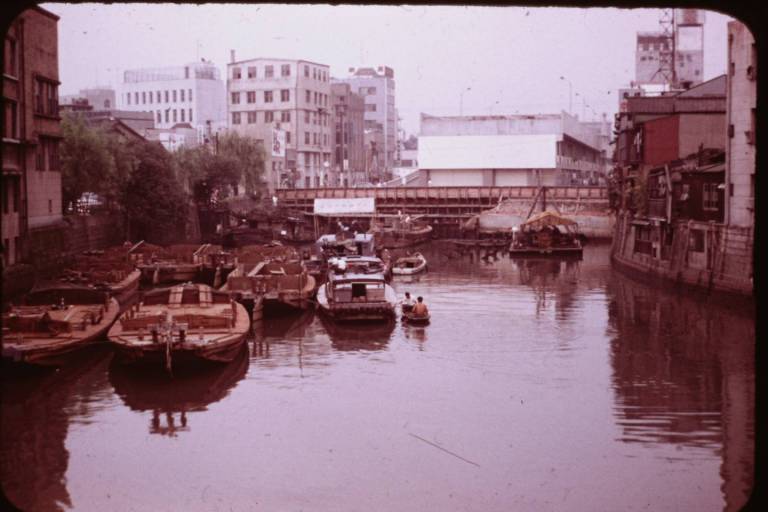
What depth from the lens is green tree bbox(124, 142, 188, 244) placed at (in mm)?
50750

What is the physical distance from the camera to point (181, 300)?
26.3 metres

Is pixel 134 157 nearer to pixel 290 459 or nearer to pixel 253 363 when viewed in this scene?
pixel 253 363

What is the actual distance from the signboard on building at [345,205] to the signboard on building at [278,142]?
1034 centimetres

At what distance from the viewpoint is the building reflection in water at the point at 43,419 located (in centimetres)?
1411

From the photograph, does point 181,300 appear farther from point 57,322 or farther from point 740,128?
point 740,128

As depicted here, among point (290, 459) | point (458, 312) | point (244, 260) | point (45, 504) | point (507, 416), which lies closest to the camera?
point (45, 504)

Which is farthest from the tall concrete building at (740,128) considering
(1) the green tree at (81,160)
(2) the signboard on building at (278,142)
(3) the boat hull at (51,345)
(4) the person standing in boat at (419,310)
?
(2) the signboard on building at (278,142)

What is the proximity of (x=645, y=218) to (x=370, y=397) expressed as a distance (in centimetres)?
2906

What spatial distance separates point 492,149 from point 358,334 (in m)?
58.4

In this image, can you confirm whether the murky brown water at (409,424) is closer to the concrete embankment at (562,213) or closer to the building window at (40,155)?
the building window at (40,155)

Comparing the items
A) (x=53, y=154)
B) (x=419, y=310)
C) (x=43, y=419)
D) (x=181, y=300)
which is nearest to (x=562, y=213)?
(x=419, y=310)

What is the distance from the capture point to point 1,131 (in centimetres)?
345

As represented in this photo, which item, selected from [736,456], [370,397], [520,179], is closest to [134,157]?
A: [370,397]

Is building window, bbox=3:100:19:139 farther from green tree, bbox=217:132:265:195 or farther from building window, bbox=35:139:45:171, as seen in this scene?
green tree, bbox=217:132:265:195
